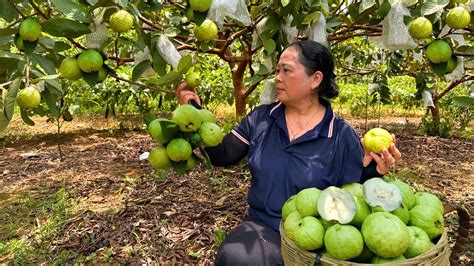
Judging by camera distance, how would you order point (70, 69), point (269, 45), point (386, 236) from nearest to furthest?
1. point (386, 236)
2. point (70, 69)
3. point (269, 45)

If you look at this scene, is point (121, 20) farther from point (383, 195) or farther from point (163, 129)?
point (383, 195)

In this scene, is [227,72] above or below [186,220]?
below

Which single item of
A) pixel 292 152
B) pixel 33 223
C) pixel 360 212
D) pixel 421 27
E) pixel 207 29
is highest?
pixel 421 27

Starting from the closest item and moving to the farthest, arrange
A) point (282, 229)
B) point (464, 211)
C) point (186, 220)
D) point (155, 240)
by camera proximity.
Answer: point (282, 229), point (464, 211), point (155, 240), point (186, 220)

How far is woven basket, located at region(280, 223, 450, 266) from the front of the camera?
1052 mm

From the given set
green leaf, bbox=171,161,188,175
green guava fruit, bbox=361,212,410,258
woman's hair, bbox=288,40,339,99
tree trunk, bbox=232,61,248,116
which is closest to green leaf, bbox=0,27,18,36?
green leaf, bbox=171,161,188,175

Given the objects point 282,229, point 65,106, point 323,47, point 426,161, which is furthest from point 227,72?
point 282,229

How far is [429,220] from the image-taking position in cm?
119

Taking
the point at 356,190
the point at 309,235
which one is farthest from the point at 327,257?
the point at 356,190

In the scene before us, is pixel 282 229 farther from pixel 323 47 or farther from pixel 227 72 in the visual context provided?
pixel 227 72

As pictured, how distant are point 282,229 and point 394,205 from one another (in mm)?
315

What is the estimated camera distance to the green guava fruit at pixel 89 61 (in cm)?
124

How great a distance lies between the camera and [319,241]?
111cm

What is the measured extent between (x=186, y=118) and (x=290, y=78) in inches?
19.4
